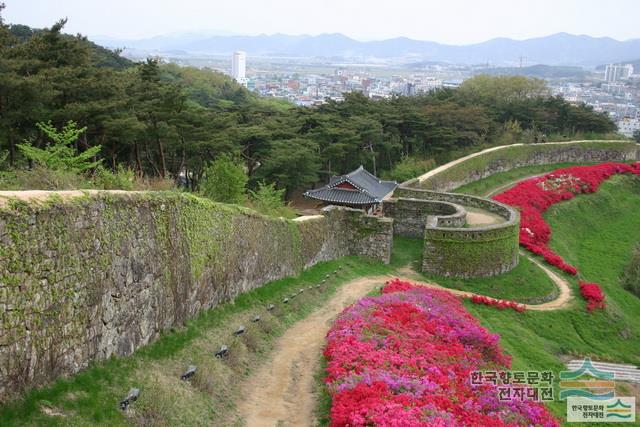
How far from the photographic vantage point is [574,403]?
1605 cm

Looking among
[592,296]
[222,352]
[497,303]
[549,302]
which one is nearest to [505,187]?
[592,296]

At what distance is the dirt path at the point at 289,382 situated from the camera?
1045 centimetres

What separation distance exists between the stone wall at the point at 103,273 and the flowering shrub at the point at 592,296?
16.5 meters

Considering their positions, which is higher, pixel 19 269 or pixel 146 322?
pixel 19 269

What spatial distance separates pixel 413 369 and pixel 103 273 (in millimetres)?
6224

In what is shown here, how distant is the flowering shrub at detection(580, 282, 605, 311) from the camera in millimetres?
24906

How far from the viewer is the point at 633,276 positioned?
31891mm

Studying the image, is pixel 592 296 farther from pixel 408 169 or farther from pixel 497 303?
pixel 408 169

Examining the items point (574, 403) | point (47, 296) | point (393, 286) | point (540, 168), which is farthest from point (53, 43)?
point (540, 168)

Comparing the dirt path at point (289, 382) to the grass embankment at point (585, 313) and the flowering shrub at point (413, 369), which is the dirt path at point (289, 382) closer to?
the flowering shrub at point (413, 369)

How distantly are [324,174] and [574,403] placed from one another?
95.6 feet

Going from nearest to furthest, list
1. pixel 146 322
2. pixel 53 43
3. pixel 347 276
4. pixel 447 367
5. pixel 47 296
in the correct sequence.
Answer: pixel 47 296, pixel 146 322, pixel 447 367, pixel 347 276, pixel 53 43

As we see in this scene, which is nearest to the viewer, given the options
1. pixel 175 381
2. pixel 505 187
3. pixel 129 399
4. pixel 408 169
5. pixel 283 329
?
pixel 129 399

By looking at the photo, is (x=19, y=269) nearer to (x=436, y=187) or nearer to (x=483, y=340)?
(x=483, y=340)
